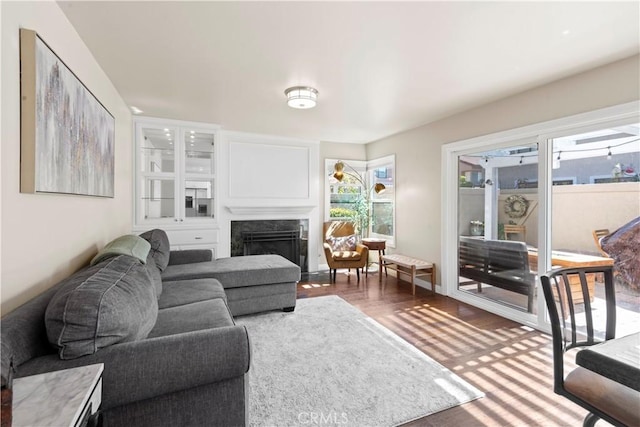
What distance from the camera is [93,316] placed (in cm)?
116

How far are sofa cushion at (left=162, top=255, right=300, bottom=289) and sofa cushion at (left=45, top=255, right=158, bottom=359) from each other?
5.16 feet

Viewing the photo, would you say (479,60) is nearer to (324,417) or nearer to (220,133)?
(324,417)

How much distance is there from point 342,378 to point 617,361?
154 cm

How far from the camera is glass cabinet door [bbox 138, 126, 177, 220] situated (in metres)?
4.05

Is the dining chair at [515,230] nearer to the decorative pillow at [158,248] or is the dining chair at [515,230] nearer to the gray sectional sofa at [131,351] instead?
the gray sectional sofa at [131,351]

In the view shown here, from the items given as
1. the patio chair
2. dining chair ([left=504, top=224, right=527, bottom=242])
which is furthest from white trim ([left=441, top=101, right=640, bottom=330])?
the patio chair

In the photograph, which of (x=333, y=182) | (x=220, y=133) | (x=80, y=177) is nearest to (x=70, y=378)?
(x=80, y=177)

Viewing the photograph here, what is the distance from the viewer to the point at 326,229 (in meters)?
5.24

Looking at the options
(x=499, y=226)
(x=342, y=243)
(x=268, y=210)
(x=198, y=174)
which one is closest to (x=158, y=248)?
(x=198, y=174)

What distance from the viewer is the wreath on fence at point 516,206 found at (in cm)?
312

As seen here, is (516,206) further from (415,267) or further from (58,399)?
(58,399)

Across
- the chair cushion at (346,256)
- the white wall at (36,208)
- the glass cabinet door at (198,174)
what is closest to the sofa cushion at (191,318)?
the white wall at (36,208)

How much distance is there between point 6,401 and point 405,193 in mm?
4652

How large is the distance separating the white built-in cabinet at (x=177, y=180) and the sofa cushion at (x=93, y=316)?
2.92 meters
